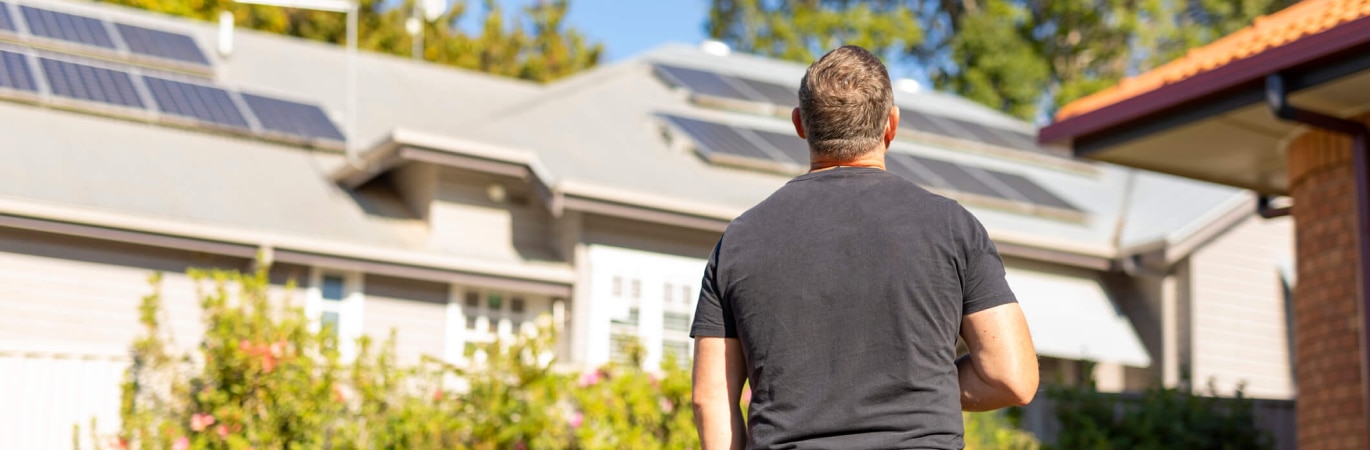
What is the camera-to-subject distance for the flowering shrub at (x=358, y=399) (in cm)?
887

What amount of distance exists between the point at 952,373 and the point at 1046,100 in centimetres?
3172

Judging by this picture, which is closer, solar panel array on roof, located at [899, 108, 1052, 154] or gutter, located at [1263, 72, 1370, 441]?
gutter, located at [1263, 72, 1370, 441]

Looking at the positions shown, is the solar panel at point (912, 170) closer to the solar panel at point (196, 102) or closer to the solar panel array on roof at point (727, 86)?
the solar panel array on roof at point (727, 86)

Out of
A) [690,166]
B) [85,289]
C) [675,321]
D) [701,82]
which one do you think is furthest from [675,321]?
[85,289]

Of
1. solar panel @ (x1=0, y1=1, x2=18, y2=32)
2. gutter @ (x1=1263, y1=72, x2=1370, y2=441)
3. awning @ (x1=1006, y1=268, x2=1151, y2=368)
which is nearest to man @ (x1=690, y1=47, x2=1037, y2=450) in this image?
gutter @ (x1=1263, y1=72, x2=1370, y2=441)

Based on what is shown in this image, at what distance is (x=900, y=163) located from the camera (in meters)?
16.5

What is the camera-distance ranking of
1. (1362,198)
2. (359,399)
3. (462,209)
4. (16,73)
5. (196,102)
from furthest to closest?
(196,102) < (462,209) < (16,73) < (359,399) < (1362,198)

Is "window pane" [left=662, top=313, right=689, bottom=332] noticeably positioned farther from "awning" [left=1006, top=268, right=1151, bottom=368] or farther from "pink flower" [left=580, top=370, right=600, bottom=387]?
"pink flower" [left=580, top=370, right=600, bottom=387]

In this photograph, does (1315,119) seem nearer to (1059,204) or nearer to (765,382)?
(765,382)

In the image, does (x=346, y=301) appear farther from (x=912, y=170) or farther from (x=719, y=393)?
(x=719, y=393)

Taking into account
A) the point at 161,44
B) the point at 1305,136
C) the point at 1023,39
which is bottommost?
the point at 1305,136

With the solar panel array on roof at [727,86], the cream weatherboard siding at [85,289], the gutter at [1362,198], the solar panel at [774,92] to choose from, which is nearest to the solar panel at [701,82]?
the solar panel array on roof at [727,86]

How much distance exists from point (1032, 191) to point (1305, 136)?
8883 millimetres

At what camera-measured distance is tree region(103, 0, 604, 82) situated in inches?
1035
